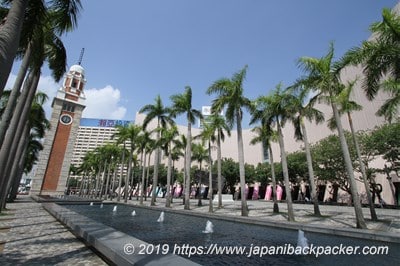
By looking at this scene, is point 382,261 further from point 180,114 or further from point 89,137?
point 89,137

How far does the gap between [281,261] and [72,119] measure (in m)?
67.0

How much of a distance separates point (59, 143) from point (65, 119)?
6.26 m

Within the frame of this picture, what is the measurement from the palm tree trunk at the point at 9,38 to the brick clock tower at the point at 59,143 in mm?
60003

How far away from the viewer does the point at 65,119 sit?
6281cm

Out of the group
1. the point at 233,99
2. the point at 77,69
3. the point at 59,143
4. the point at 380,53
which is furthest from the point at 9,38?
the point at 77,69

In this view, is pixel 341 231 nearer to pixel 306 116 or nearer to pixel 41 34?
pixel 306 116

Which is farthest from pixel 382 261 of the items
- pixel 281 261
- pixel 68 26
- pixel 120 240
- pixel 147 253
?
pixel 68 26

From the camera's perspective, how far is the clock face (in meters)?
62.2

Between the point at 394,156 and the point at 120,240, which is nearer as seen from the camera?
the point at 120,240

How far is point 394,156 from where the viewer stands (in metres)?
27.3

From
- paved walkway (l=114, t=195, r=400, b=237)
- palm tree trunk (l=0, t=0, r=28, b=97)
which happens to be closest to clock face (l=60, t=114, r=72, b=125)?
paved walkway (l=114, t=195, r=400, b=237)

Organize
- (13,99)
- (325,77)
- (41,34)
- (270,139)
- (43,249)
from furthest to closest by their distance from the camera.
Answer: (270,139), (325,77), (41,34), (13,99), (43,249)

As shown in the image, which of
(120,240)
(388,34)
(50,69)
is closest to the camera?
(120,240)

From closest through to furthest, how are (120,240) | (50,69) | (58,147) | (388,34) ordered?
(120,240) < (388,34) < (50,69) < (58,147)
